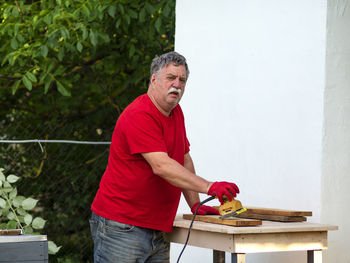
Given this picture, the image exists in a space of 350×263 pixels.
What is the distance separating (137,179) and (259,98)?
1.08 metres

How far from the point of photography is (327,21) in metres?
3.14

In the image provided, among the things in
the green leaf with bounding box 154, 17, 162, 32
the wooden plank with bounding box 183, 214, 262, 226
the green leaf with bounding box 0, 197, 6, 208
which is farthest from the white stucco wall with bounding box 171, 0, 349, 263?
the green leaf with bounding box 0, 197, 6, 208

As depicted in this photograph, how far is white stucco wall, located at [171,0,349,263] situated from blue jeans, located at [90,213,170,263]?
796 millimetres

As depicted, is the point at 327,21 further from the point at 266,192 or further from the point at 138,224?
the point at 138,224

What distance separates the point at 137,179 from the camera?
9.00ft

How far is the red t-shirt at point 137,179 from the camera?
270 centimetres

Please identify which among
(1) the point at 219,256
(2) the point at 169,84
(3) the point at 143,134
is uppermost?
(2) the point at 169,84

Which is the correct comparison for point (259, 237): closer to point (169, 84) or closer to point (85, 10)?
point (169, 84)

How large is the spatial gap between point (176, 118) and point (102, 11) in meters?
2.40

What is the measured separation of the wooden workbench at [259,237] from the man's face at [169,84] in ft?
1.83

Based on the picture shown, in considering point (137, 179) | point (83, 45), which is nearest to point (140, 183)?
point (137, 179)

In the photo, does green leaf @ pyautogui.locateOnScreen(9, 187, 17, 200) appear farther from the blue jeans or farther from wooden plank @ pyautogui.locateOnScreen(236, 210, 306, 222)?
wooden plank @ pyautogui.locateOnScreen(236, 210, 306, 222)

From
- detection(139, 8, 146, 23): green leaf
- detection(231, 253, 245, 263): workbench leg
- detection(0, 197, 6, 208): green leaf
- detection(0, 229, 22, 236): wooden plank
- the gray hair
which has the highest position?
→ detection(139, 8, 146, 23): green leaf

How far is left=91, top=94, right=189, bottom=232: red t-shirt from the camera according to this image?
2.70 meters
